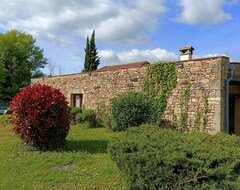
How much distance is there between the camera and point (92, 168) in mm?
5723

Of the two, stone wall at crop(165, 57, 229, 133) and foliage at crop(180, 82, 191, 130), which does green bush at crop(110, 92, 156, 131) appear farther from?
foliage at crop(180, 82, 191, 130)

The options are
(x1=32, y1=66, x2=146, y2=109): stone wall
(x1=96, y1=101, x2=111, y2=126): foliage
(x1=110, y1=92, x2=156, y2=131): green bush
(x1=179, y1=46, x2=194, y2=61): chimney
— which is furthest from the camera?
(x1=179, y1=46, x2=194, y2=61): chimney

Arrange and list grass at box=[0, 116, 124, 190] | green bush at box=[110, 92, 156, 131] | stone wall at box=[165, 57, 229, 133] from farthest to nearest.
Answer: green bush at box=[110, 92, 156, 131] → stone wall at box=[165, 57, 229, 133] → grass at box=[0, 116, 124, 190]

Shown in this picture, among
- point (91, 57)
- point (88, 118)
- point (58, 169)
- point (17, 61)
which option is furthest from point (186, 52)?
point (17, 61)

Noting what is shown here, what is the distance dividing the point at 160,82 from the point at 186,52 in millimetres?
3770

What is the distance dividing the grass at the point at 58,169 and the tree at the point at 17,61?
29.6 meters

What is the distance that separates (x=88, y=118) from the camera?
14.0 metres

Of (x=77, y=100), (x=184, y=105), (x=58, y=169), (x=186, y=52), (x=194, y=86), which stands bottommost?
(x=58, y=169)

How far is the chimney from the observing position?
14.1 m

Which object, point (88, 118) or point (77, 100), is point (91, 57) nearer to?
point (77, 100)

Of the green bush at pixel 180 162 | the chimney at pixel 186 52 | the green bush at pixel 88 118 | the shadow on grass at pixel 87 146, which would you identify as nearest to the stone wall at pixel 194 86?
the green bush at pixel 88 118

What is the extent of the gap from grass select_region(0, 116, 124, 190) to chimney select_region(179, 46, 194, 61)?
843cm

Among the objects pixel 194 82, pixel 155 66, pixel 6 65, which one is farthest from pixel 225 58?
pixel 6 65

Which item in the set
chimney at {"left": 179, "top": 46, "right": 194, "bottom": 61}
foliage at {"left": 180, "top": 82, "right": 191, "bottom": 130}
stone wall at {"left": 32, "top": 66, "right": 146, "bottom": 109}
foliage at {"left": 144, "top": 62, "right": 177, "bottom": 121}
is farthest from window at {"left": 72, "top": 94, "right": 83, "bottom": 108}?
foliage at {"left": 180, "top": 82, "right": 191, "bottom": 130}
